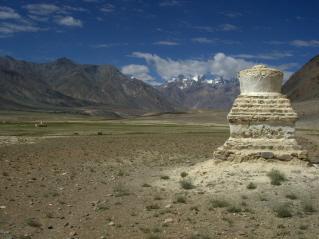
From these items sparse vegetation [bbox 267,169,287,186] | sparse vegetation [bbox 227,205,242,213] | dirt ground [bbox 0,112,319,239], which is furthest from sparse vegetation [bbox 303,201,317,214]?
sparse vegetation [bbox 267,169,287,186]

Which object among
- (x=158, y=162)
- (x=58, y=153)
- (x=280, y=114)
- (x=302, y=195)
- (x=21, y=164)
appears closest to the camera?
(x=302, y=195)

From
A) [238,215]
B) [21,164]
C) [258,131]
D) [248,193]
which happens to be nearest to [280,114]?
[258,131]

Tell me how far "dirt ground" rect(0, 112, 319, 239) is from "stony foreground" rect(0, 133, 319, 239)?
0.9 inches

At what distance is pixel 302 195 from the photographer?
46.6ft

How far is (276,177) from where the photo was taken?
1595cm

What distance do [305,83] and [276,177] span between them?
5899 inches

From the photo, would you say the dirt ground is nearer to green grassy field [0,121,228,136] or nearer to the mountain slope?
green grassy field [0,121,228,136]

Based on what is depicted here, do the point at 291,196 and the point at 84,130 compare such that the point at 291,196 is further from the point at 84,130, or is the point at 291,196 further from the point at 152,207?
the point at 84,130

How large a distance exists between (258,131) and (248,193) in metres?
4.02

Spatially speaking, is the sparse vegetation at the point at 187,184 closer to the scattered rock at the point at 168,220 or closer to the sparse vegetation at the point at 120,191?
the sparse vegetation at the point at 120,191

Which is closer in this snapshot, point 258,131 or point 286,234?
point 286,234

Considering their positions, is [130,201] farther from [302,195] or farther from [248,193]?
[302,195]

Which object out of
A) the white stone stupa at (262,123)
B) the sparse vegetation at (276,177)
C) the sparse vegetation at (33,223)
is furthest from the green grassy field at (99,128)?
the sparse vegetation at (33,223)

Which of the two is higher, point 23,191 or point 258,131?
point 258,131
